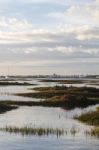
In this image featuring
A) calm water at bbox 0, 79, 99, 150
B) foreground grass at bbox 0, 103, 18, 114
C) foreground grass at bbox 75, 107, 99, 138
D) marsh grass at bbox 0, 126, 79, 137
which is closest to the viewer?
calm water at bbox 0, 79, 99, 150

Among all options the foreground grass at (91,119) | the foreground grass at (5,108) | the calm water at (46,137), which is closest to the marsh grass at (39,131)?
the calm water at (46,137)

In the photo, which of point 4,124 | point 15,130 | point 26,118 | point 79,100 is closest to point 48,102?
point 79,100

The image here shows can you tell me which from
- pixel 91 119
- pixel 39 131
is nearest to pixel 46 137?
pixel 39 131

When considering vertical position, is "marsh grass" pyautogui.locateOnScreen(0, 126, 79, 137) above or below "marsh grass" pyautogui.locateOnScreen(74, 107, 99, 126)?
below

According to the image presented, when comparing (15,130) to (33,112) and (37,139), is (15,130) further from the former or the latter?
(33,112)

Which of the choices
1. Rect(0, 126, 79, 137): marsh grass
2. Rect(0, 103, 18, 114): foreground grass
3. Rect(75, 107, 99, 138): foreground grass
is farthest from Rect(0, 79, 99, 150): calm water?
Rect(0, 103, 18, 114): foreground grass

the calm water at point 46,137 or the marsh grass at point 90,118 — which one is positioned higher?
the marsh grass at point 90,118

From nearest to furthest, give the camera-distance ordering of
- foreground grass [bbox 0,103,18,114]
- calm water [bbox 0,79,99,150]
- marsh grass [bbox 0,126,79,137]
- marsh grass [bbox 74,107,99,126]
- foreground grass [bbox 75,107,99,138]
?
calm water [bbox 0,79,99,150], marsh grass [bbox 0,126,79,137], foreground grass [bbox 75,107,99,138], marsh grass [bbox 74,107,99,126], foreground grass [bbox 0,103,18,114]

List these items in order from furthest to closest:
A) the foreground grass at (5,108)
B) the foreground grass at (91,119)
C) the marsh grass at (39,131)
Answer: the foreground grass at (5,108) < the foreground grass at (91,119) < the marsh grass at (39,131)

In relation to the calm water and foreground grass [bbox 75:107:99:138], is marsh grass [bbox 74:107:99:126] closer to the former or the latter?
foreground grass [bbox 75:107:99:138]

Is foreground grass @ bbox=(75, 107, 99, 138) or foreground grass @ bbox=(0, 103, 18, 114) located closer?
foreground grass @ bbox=(75, 107, 99, 138)

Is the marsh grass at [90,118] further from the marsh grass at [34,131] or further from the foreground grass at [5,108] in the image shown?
the foreground grass at [5,108]

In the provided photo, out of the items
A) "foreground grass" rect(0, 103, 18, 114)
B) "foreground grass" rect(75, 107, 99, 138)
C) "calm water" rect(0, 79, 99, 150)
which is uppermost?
"foreground grass" rect(0, 103, 18, 114)

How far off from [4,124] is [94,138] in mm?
11093
